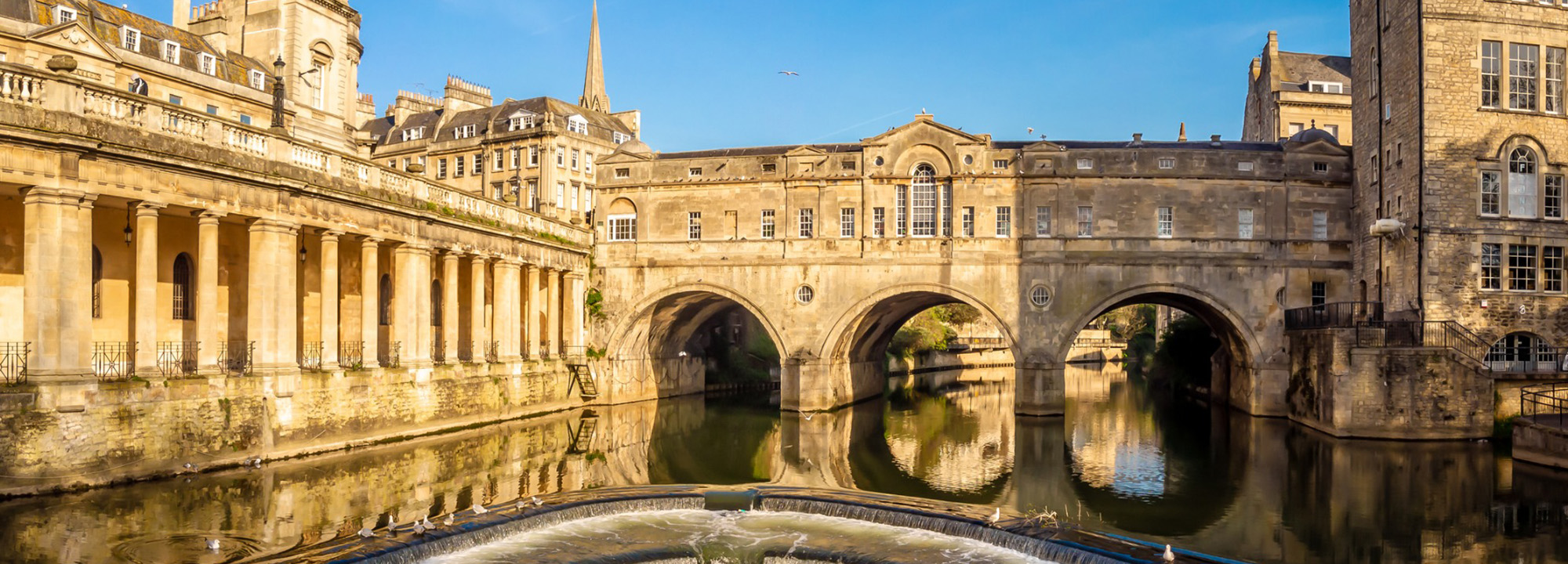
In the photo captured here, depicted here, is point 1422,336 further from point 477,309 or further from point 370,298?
point 370,298

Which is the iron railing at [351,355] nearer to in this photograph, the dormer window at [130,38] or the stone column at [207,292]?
the stone column at [207,292]

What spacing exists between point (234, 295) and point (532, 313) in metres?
12.0

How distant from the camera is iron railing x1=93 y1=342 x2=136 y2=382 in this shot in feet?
67.3

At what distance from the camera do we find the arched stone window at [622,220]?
129 feet

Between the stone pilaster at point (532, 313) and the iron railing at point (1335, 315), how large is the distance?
984 inches

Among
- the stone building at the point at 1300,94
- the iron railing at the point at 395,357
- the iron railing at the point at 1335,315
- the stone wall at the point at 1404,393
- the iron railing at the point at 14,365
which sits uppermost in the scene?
the stone building at the point at 1300,94

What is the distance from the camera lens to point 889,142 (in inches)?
1454

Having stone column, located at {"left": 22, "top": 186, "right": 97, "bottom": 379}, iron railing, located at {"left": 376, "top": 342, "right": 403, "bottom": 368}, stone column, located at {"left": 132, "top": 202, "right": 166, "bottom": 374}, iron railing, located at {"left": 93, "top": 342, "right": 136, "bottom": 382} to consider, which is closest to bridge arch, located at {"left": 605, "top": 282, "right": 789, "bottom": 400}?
A: iron railing, located at {"left": 376, "top": 342, "right": 403, "bottom": 368}

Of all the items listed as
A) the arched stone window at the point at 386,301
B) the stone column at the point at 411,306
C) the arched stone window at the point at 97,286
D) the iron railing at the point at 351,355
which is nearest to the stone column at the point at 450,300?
the stone column at the point at 411,306

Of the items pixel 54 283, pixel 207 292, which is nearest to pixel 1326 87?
pixel 207 292

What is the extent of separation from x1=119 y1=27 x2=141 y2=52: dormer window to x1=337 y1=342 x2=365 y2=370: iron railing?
432 inches

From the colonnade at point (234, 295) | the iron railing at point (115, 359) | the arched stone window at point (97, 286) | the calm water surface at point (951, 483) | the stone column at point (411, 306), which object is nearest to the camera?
the calm water surface at point (951, 483)

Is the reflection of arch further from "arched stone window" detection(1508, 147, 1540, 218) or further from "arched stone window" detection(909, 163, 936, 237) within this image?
"arched stone window" detection(1508, 147, 1540, 218)

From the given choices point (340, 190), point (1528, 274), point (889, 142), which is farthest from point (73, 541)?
point (1528, 274)
